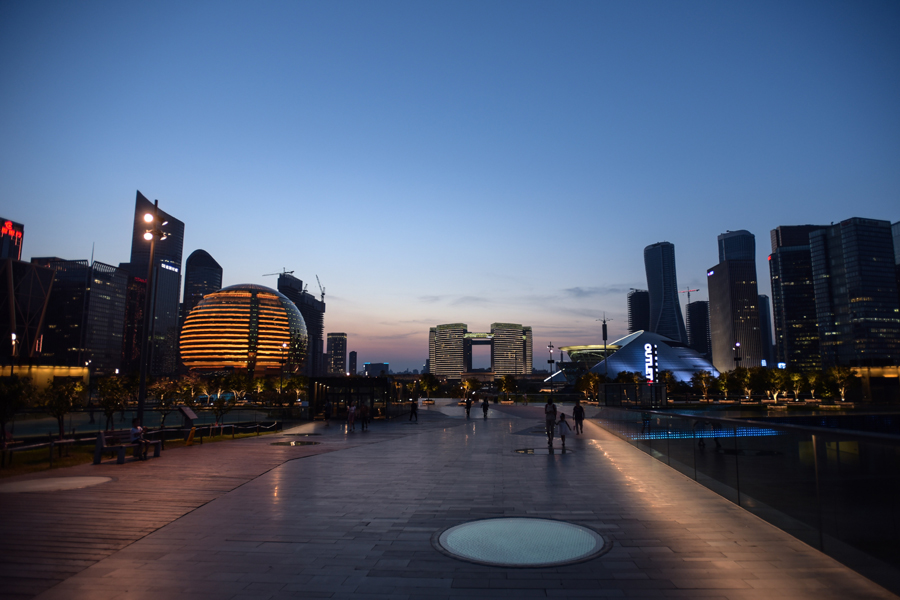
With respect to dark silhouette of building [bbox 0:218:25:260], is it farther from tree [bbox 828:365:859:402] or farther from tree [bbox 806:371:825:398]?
tree [bbox 828:365:859:402]

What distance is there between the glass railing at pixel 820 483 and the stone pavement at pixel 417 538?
277 millimetres

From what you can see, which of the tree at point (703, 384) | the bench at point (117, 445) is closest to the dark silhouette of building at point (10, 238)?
the bench at point (117, 445)

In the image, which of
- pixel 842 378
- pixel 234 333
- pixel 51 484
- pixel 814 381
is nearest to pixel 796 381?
pixel 814 381

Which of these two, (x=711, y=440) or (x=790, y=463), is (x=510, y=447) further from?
(x=790, y=463)

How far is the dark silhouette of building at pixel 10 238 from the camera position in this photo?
156 metres

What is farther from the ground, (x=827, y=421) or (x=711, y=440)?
(x=711, y=440)

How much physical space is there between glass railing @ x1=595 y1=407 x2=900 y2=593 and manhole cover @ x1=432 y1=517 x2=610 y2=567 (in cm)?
296

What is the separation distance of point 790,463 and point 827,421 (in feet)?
133

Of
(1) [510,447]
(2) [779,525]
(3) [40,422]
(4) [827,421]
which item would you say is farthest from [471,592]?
(4) [827,421]

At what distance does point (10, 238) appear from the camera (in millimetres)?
162125

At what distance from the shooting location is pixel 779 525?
8.23 m

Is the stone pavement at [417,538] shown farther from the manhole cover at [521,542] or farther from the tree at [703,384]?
the tree at [703,384]

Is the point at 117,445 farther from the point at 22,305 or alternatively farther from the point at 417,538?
the point at 22,305

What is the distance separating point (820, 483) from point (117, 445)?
17.9m
